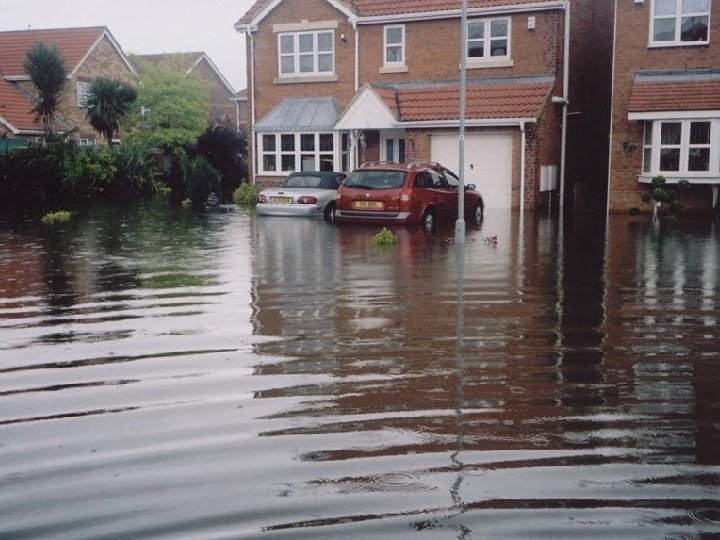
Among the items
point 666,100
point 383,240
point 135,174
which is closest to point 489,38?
point 666,100

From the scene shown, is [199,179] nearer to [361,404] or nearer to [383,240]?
[383,240]

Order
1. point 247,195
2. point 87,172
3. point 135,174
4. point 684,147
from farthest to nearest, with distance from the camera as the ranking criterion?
point 135,174 < point 87,172 < point 247,195 < point 684,147

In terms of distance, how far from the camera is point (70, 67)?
48.1 meters

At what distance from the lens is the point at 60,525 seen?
3.95m

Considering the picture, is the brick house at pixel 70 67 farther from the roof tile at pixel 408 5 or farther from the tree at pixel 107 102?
the roof tile at pixel 408 5

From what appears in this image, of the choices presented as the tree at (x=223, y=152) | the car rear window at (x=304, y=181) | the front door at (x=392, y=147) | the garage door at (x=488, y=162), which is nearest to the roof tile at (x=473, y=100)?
the garage door at (x=488, y=162)

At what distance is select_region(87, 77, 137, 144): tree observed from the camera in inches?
1652

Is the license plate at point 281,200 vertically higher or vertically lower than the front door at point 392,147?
lower

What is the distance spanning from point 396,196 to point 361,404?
14.3 m

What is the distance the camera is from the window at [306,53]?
3155 cm

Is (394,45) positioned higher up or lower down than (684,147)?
higher up

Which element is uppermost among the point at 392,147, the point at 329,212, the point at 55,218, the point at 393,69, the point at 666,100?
the point at 393,69

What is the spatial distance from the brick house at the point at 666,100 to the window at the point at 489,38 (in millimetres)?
4246

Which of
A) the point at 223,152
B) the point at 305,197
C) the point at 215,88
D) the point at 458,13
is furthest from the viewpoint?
the point at 215,88
